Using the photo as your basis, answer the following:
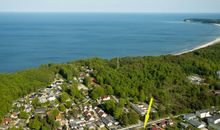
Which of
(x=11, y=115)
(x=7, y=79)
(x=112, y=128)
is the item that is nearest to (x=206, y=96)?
(x=112, y=128)

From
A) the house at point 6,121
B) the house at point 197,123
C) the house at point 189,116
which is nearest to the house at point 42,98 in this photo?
the house at point 6,121

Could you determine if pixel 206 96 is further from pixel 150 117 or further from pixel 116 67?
pixel 116 67

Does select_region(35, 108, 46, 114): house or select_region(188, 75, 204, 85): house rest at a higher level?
select_region(188, 75, 204, 85): house

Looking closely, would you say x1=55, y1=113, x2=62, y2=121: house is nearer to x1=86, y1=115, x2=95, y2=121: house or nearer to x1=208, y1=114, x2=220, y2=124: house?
x1=86, y1=115, x2=95, y2=121: house

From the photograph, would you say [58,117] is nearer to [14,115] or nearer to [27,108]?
[27,108]

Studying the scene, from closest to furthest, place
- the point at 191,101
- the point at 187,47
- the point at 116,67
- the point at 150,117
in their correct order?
the point at 150,117
the point at 191,101
the point at 116,67
the point at 187,47

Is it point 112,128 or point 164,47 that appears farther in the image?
point 164,47

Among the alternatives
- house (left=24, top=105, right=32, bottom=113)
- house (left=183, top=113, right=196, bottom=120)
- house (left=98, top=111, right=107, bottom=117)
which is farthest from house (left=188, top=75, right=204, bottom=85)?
house (left=24, top=105, right=32, bottom=113)
